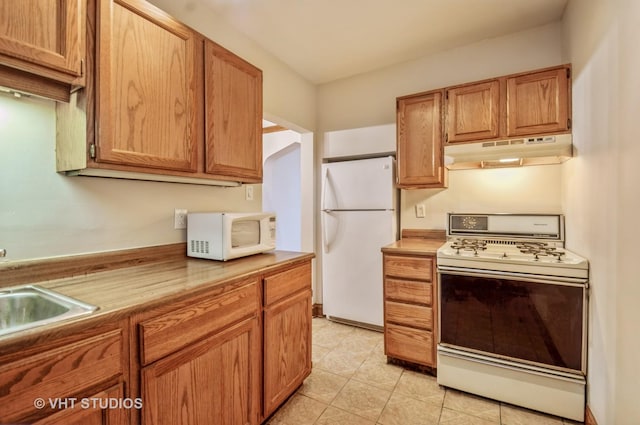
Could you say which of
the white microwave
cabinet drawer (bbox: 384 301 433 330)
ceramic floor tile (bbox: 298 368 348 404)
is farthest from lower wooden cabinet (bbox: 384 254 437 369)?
the white microwave

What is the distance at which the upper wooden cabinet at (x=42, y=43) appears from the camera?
0.98m

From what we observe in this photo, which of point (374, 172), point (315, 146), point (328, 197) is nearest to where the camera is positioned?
point (374, 172)

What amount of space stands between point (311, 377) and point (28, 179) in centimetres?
191

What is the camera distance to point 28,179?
1.23m

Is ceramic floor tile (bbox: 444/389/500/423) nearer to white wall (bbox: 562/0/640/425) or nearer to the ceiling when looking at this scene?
white wall (bbox: 562/0/640/425)

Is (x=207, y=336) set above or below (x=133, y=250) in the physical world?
below

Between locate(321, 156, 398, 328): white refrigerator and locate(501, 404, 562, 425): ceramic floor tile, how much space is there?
1138mm

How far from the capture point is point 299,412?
1705 millimetres

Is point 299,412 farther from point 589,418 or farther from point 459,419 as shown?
point 589,418

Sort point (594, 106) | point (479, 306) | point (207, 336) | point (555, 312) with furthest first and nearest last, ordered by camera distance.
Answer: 1. point (479, 306)
2. point (555, 312)
3. point (594, 106)
4. point (207, 336)

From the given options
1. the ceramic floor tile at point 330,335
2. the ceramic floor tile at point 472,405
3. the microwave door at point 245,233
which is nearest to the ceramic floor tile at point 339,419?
the ceramic floor tile at point 472,405

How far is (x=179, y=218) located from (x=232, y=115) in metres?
0.70

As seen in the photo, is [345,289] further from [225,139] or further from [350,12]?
[350,12]

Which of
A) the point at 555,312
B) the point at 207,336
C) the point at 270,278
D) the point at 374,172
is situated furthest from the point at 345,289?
the point at 207,336
